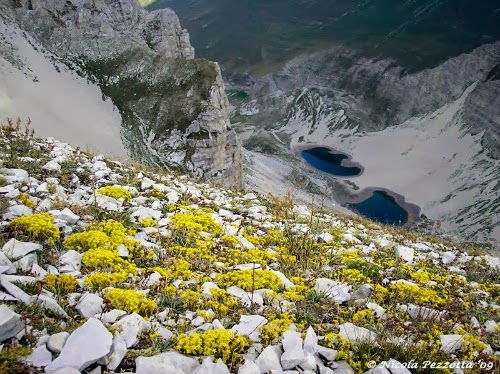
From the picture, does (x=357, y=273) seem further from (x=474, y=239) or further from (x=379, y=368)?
(x=474, y=239)

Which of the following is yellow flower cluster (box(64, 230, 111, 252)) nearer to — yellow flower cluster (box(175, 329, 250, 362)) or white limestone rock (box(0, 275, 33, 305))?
white limestone rock (box(0, 275, 33, 305))

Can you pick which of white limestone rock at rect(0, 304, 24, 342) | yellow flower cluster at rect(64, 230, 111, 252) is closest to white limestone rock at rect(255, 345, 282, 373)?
white limestone rock at rect(0, 304, 24, 342)

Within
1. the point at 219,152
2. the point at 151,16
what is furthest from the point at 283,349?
the point at 151,16

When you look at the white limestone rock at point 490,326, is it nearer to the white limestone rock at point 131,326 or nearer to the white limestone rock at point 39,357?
the white limestone rock at point 131,326

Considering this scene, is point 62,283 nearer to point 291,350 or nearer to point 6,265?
point 6,265

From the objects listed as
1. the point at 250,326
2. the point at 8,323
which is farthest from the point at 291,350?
the point at 8,323

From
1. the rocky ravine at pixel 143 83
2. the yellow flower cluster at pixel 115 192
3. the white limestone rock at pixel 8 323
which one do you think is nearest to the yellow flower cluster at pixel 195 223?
the yellow flower cluster at pixel 115 192
